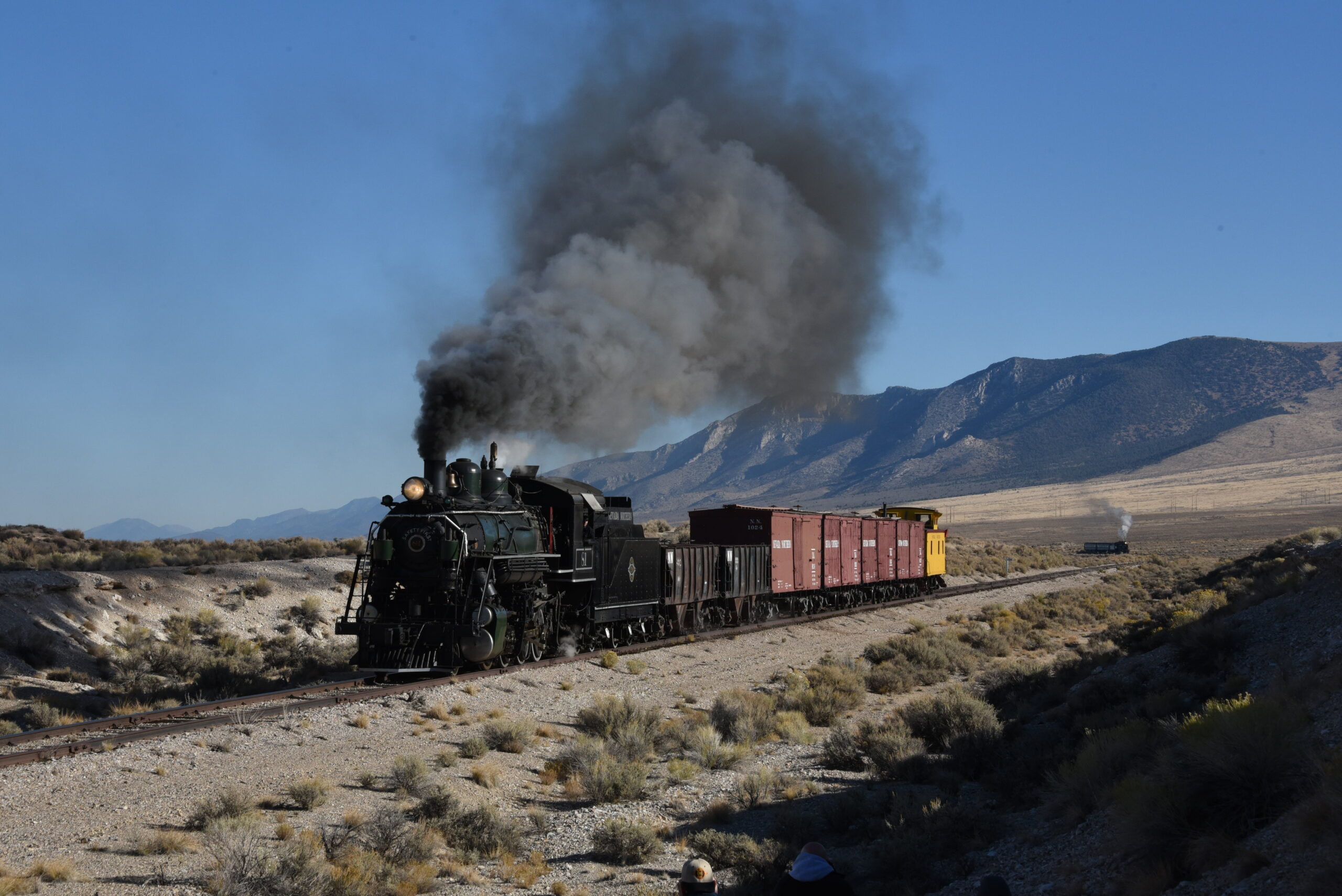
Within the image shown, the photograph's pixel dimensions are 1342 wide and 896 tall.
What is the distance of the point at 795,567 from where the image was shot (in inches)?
1262

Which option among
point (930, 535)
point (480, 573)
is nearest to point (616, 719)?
point (480, 573)

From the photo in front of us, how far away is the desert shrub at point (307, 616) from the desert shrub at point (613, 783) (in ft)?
55.6

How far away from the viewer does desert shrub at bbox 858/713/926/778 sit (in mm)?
12055

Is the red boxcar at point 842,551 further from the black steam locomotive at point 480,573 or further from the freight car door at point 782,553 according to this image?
the black steam locomotive at point 480,573

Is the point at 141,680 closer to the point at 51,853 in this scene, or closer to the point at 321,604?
the point at 321,604

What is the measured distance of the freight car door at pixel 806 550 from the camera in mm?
32062

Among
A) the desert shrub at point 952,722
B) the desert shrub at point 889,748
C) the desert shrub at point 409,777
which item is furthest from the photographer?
the desert shrub at point 952,722

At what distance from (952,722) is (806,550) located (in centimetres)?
1972

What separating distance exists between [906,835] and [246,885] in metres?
5.55

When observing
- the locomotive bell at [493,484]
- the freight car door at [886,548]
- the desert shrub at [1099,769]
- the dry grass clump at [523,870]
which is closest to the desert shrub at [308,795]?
the dry grass clump at [523,870]

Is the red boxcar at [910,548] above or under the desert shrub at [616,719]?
above

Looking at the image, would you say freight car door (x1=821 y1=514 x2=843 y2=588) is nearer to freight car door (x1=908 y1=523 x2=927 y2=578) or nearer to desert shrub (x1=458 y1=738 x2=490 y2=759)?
freight car door (x1=908 y1=523 x2=927 y2=578)

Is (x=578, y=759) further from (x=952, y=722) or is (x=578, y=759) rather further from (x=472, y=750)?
(x=952, y=722)

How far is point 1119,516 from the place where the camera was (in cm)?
12394
